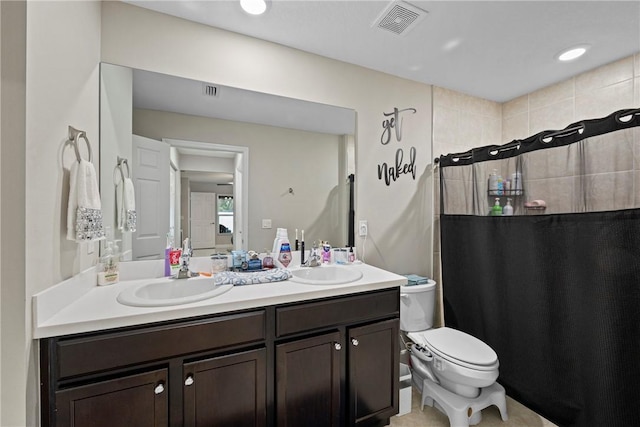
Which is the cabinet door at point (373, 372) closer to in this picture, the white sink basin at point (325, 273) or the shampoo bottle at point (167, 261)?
the white sink basin at point (325, 273)

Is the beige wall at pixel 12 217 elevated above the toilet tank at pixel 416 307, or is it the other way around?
the beige wall at pixel 12 217

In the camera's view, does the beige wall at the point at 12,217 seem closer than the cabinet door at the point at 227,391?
Yes

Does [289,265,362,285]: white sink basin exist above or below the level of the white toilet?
above

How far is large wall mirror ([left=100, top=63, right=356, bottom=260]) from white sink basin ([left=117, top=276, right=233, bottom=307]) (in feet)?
0.79

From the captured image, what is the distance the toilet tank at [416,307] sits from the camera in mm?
1943

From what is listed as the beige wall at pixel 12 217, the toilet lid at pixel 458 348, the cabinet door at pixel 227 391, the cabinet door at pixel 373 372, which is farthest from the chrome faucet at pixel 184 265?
the toilet lid at pixel 458 348

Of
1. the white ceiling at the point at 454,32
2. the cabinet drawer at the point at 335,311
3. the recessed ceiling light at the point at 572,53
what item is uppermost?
the white ceiling at the point at 454,32

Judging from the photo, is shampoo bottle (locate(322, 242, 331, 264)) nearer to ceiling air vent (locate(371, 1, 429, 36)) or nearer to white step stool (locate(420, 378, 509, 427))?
white step stool (locate(420, 378, 509, 427))

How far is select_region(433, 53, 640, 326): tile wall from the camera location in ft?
4.52

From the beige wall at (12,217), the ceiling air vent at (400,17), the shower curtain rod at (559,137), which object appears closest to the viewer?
the beige wall at (12,217)

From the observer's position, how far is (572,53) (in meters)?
1.84

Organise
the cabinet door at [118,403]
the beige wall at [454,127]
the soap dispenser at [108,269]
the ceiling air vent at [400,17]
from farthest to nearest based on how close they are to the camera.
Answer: the beige wall at [454,127]
the ceiling air vent at [400,17]
the soap dispenser at [108,269]
the cabinet door at [118,403]

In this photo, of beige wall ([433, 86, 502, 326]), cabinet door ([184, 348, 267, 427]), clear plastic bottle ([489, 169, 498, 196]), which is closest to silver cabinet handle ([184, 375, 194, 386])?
cabinet door ([184, 348, 267, 427])

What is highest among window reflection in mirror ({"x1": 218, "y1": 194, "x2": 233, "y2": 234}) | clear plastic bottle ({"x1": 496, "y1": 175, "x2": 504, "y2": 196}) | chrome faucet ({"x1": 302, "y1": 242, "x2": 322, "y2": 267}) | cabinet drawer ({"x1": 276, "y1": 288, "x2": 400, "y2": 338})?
clear plastic bottle ({"x1": 496, "y1": 175, "x2": 504, "y2": 196})
